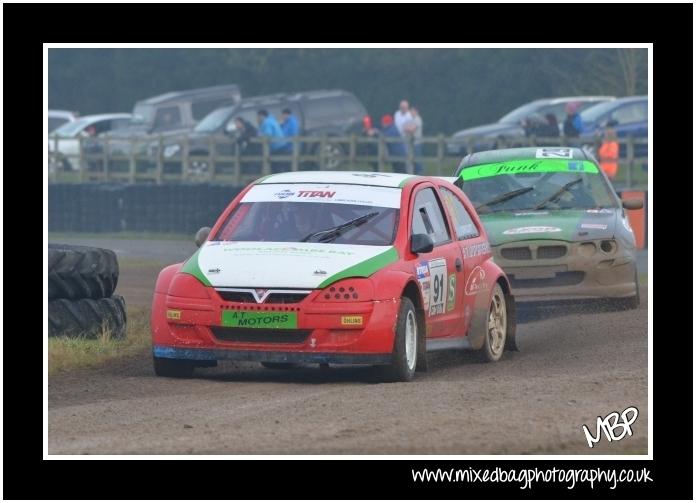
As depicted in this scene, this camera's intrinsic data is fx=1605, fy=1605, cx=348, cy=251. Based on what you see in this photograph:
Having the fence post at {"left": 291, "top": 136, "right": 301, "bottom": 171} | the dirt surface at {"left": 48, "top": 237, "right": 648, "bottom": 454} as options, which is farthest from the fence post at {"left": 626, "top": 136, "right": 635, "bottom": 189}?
the dirt surface at {"left": 48, "top": 237, "right": 648, "bottom": 454}

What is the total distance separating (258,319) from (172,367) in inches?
30.6

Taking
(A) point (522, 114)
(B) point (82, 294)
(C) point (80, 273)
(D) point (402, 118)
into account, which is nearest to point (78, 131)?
(D) point (402, 118)

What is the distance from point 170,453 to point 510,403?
7.60 feet

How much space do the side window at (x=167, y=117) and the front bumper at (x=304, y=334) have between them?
112 ft

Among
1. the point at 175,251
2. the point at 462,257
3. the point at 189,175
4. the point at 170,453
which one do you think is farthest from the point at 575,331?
the point at 189,175

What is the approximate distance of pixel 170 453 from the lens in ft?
25.3

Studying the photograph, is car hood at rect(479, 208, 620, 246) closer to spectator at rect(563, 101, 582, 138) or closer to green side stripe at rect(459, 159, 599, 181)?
green side stripe at rect(459, 159, 599, 181)

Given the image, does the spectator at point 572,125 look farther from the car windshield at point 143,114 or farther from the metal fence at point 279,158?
the car windshield at point 143,114

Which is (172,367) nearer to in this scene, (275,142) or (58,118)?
(275,142)

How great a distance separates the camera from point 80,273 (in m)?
12.2

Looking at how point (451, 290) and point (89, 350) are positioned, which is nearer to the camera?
point (451, 290)

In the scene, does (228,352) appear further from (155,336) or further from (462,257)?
(462,257)

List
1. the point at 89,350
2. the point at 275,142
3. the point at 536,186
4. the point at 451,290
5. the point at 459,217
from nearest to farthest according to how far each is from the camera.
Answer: the point at 451,290, the point at 89,350, the point at 459,217, the point at 536,186, the point at 275,142

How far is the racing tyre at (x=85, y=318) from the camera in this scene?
12148 mm
